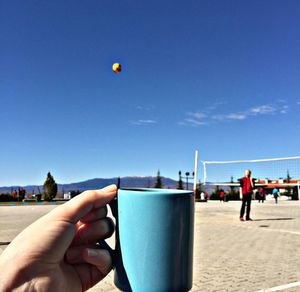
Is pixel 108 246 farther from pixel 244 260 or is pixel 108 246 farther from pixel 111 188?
pixel 244 260

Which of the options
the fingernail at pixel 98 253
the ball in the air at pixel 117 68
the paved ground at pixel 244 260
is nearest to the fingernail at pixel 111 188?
the fingernail at pixel 98 253

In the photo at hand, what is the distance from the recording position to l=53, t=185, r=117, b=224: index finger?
3.82 ft

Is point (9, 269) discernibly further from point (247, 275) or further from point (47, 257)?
point (247, 275)

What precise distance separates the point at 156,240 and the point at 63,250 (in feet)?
1.05

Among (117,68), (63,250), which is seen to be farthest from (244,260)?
(117,68)

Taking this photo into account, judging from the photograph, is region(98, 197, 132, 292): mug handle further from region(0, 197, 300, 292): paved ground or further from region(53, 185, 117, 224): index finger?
region(0, 197, 300, 292): paved ground

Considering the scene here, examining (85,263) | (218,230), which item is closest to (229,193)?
(218,230)

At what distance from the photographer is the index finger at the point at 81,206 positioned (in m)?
1.17

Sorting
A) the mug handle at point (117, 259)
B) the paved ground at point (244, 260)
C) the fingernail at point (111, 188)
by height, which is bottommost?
the paved ground at point (244, 260)

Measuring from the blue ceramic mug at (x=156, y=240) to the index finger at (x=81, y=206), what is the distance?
10cm

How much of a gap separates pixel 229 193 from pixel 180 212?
136 ft

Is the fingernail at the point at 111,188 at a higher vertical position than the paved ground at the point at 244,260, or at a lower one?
higher

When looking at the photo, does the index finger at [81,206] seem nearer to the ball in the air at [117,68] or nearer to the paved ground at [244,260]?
the paved ground at [244,260]

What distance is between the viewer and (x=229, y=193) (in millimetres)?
41125
